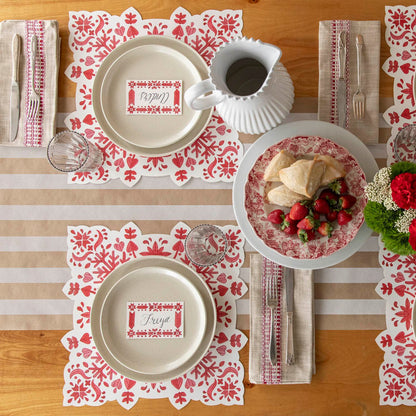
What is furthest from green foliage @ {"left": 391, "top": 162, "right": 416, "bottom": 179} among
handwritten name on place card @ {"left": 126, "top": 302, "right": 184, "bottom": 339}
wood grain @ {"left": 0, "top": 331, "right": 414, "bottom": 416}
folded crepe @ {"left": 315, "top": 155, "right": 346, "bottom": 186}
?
handwritten name on place card @ {"left": 126, "top": 302, "right": 184, "bottom": 339}

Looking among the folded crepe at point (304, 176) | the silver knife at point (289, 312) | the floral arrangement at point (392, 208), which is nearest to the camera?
the floral arrangement at point (392, 208)

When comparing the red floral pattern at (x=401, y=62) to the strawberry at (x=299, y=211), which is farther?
the red floral pattern at (x=401, y=62)

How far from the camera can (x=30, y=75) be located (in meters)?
1.09

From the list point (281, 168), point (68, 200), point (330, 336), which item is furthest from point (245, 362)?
point (68, 200)

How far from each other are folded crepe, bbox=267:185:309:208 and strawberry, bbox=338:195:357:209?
0.08 metres

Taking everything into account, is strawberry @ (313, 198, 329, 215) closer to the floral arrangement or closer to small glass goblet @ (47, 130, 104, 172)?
the floral arrangement

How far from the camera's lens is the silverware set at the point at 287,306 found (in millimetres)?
1024

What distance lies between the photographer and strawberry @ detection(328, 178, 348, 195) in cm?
94

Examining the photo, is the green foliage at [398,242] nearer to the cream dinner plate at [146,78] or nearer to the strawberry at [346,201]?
the strawberry at [346,201]

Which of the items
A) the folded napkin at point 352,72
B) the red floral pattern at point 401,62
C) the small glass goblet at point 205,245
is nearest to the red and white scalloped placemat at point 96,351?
the small glass goblet at point 205,245

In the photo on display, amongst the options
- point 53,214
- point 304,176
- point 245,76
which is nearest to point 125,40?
point 245,76

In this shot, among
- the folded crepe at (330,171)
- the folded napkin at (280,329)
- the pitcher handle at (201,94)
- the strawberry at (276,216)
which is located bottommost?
the folded napkin at (280,329)

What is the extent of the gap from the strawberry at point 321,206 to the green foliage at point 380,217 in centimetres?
8

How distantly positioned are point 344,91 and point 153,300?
2.21 ft
